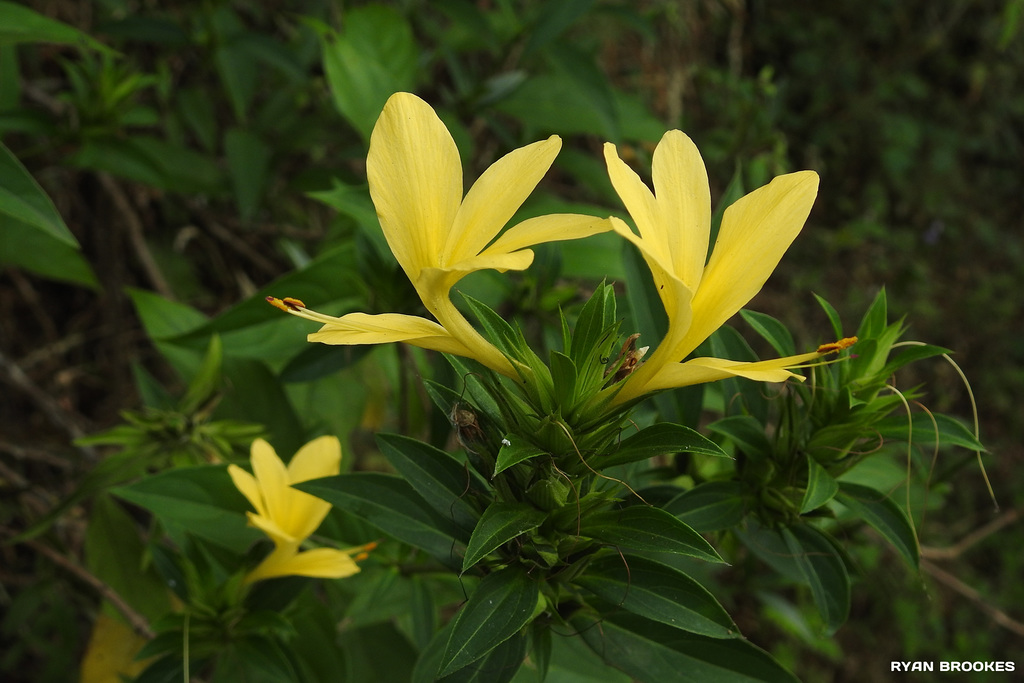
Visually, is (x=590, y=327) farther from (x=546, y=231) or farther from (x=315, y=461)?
(x=315, y=461)

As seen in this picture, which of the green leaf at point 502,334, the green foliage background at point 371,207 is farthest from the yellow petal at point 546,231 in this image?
the green foliage background at point 371,207

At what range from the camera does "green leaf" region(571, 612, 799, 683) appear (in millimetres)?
828

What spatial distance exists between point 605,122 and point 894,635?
2.52 metres

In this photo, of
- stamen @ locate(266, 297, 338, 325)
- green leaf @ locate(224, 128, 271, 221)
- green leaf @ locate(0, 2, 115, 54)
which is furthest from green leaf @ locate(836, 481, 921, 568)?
green leaf @ locate(224, 128, 271, 221)

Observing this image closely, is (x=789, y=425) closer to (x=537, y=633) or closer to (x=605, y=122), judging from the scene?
(x=537, y=633)

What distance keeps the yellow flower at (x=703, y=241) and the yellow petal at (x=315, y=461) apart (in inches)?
20.6

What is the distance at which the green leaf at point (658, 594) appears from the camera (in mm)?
751

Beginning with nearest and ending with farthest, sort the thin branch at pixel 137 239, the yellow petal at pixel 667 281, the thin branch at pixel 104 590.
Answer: the yellow petal at pixel 667 281 < the thin branch at pixel 104 590 < the thin branch at pixel 137 239

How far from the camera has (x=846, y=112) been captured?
11.9ft

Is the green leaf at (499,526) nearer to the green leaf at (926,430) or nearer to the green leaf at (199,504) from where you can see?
the green leaf at (926,430)

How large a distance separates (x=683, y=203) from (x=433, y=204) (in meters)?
0.22

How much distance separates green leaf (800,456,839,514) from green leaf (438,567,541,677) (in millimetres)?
301

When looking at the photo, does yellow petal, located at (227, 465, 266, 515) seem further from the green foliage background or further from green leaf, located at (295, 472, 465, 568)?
the green foliage background

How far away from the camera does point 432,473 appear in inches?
32.5
